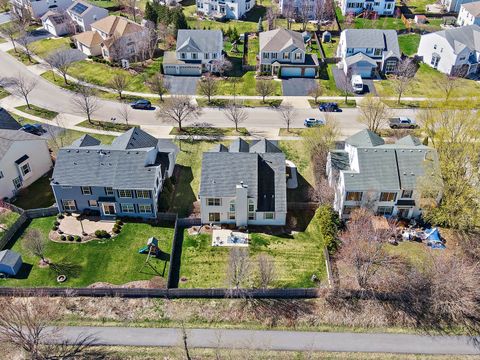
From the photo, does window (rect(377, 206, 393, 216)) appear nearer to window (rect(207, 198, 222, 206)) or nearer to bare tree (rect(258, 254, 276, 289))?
bare tree (rect(258, 254, 276, 289))

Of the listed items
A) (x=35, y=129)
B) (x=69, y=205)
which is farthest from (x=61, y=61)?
(x=69, y=205)

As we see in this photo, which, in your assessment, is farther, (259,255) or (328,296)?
(259,255)

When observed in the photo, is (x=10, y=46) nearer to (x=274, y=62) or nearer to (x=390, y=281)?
(x=274, y=62)

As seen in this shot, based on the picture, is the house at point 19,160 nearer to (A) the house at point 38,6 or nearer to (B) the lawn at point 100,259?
(B) the lawn at point 100,259

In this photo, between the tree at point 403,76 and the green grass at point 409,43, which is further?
the green grass at point 409,43

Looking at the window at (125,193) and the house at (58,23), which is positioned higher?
the house at (58,23)

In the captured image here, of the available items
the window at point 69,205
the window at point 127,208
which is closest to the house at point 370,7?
the window at point 127,208

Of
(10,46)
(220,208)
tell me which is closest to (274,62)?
(220,208)
